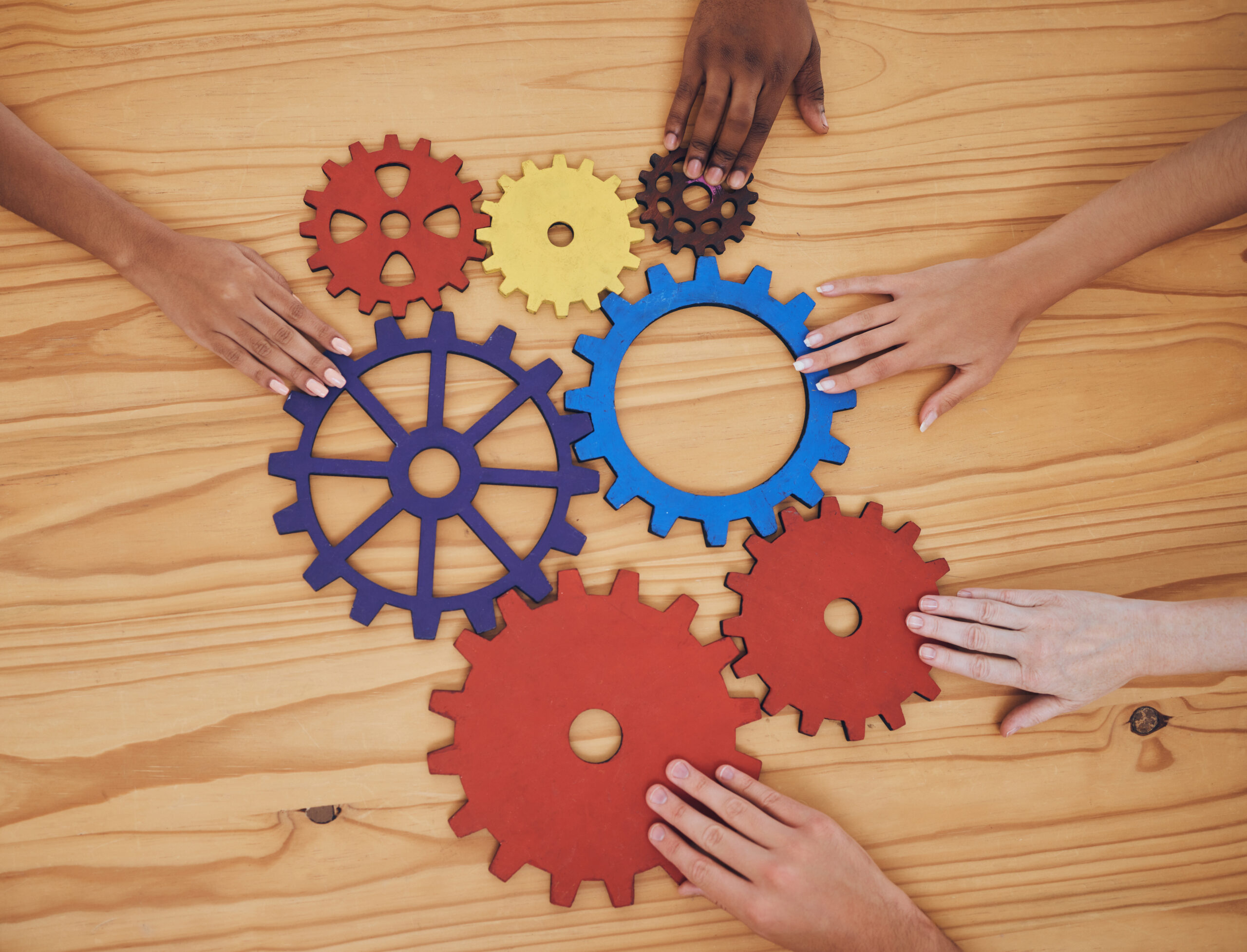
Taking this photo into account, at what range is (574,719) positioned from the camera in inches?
35.4

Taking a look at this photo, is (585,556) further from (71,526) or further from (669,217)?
(71,526)

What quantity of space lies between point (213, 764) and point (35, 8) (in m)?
1.24

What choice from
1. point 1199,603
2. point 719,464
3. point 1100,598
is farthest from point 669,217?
point 1199,603

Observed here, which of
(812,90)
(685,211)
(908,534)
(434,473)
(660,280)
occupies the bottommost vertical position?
(908,534)

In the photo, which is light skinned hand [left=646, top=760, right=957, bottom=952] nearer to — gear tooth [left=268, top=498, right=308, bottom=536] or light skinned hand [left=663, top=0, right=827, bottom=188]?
gear tooth [left=268, top=498, right=308, bottom=536]

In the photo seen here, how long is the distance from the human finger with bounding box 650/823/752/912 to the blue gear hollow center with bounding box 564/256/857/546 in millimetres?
396

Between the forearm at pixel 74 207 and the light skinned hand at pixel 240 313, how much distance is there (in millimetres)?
31

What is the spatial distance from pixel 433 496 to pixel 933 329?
0.81m

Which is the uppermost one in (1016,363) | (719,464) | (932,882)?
(1016,363)

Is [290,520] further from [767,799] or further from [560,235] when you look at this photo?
[767,799]

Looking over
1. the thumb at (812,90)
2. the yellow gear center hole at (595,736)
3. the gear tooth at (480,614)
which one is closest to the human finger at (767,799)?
the yellow gear center hole at (595,736)

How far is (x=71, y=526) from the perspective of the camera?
939 mm

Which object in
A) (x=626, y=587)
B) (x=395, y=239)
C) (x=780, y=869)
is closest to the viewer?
(x=780, y=869)

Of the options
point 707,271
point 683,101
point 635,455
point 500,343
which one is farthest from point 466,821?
point 683,101
